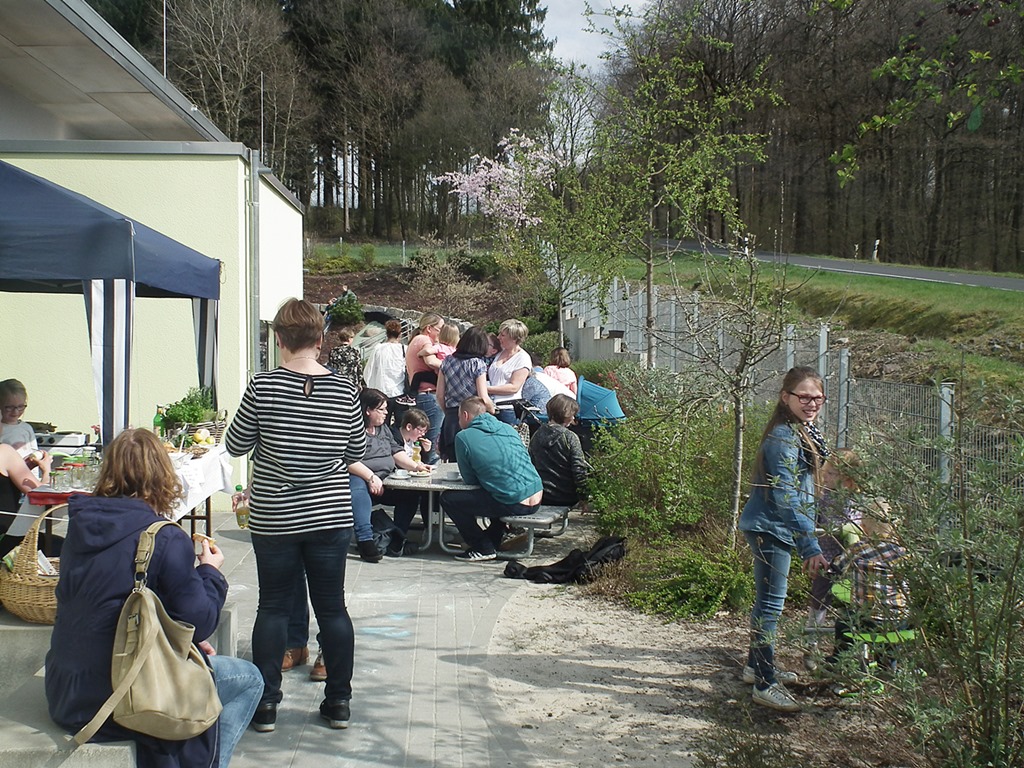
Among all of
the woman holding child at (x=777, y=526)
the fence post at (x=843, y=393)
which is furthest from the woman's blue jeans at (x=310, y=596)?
the fence post at (x=843, y=393)

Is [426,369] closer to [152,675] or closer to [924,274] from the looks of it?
[152,675]

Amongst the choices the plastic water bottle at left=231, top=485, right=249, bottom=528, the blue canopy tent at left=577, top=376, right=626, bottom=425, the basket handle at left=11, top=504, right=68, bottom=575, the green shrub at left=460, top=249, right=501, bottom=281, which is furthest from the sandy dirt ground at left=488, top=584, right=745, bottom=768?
the green shrub at left=460, top=249, right=501, bottom=281

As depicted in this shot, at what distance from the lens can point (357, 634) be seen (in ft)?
18.9

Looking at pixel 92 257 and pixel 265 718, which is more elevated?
pixel 92 257

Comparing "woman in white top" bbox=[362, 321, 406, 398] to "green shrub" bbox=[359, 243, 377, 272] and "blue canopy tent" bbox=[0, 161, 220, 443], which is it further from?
"green shrub" bbox=[359, 243, 377, 272]

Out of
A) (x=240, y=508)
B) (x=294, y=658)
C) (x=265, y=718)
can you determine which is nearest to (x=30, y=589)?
(x=265, y=718)

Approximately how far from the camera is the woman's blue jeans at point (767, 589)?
4.54 meters

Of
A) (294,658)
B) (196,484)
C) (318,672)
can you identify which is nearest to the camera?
(318,672)

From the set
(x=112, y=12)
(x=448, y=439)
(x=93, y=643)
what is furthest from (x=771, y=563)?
(x=112, y=12)

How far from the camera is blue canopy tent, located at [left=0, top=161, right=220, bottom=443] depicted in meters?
5.42

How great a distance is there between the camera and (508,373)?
32.2ft

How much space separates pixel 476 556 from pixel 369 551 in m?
0.83

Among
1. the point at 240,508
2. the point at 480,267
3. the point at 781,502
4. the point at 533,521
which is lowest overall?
the point at 533,521

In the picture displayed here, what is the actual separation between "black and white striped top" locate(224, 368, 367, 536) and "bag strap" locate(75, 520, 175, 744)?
952 mm
